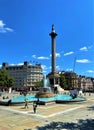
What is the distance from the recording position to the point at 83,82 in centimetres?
19062

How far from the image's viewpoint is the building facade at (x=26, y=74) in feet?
533

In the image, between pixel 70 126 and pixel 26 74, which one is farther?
pixel 26 74

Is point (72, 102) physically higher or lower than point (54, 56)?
lower

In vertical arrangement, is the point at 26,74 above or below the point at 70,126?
above

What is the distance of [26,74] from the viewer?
6417 inches

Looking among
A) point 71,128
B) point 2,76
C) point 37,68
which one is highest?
point 37,68

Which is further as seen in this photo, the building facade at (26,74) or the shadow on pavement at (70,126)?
the building facade at (26,74)

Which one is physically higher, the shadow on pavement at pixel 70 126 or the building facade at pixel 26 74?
the building facade at pixel 26 74

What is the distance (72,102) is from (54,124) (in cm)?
1840

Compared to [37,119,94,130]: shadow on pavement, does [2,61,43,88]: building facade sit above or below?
above

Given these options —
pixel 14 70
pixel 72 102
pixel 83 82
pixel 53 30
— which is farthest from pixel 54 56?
pixel 83 82

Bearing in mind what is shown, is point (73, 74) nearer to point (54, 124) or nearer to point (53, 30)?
point (53, 30)

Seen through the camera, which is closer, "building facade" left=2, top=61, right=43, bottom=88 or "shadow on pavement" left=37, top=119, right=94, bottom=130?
"shadow on pavement" left=37, top=119, right=94, bottom=130

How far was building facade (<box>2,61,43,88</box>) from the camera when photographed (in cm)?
16238
